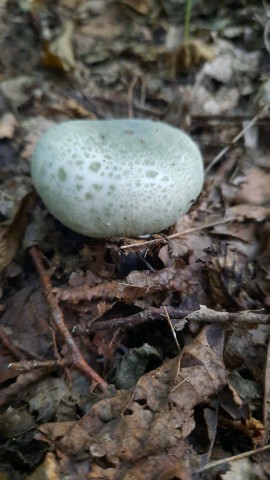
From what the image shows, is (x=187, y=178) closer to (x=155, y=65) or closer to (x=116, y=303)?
(x=116, y=303)

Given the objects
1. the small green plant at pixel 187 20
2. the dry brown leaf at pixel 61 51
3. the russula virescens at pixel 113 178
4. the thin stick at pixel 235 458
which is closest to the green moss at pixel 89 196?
the russula virescens at pixel 113 178

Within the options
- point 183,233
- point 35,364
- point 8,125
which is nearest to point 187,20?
point 8,125

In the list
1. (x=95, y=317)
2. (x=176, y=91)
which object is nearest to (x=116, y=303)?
(x=95, y=317)

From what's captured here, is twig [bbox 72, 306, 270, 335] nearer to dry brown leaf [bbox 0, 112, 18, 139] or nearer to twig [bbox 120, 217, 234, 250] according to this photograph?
twig [bbox 120, 217, 234, 250]

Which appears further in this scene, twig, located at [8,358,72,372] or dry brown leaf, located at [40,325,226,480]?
twig, located at [8,358,72,372]

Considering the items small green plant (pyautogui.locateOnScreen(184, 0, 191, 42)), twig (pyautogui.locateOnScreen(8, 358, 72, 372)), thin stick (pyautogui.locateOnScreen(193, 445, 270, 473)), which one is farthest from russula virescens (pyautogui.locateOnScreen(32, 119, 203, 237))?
small green plant (pyautogui.locateOnScreen(184, 0, 191, 42))

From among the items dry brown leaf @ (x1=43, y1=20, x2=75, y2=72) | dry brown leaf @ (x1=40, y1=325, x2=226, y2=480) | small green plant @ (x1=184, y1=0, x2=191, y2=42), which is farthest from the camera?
small green plant @ (x1=184, y1=0, x2=191, y2=42)

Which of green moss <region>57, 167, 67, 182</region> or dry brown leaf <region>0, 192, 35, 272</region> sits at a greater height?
green moss <region>57, 167, 67, 182</region>

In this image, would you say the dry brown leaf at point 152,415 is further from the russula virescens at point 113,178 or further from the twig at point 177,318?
the russula virescens at point 113,178
